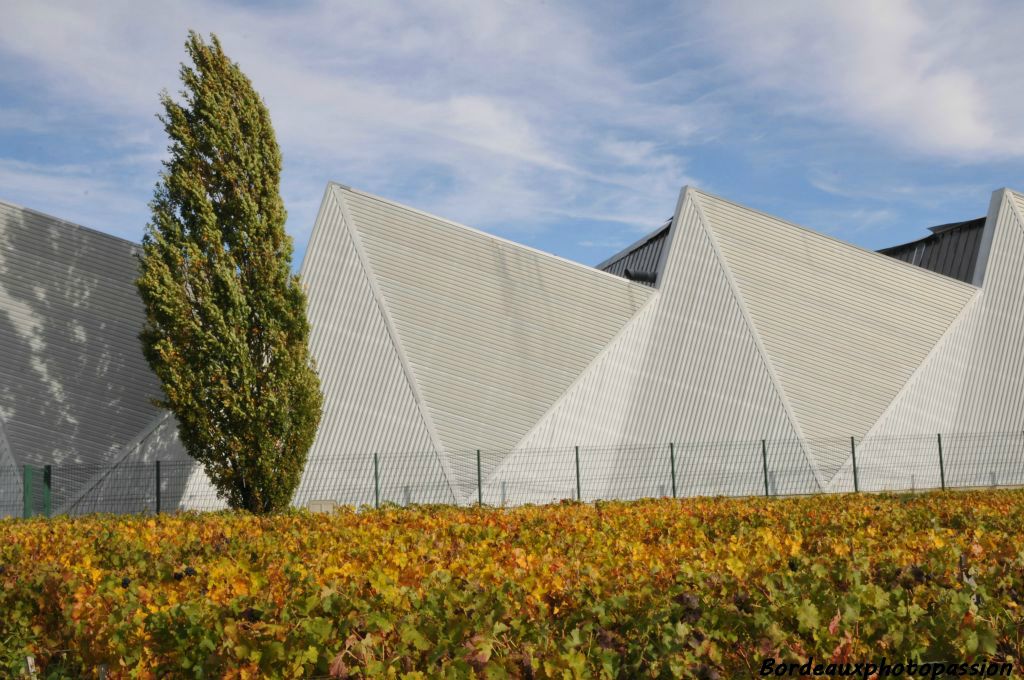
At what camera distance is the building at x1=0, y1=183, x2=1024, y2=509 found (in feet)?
61.2

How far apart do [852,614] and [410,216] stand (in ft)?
61.4

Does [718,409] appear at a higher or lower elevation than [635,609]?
higher

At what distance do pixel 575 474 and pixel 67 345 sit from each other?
11.3m

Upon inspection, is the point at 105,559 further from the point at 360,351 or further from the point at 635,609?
the point at 360,351

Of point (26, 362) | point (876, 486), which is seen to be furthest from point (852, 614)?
point (876, 486)

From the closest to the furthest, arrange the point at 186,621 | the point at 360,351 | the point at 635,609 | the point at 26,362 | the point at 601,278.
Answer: the point at 635,609
the point at 186,621
the point at 26,362
the point at 360,351
the point at 601,278

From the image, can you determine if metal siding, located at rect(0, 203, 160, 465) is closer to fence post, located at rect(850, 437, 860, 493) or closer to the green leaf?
fence post, located at rect(850, 437, 860, 493)

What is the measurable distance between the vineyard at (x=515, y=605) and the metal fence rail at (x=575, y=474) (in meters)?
11.0

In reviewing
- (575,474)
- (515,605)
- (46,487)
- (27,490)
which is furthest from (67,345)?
(515,605)

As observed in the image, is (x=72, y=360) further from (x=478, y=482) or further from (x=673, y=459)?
(x=673, y=459)

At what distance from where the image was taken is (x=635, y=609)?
13.1ft

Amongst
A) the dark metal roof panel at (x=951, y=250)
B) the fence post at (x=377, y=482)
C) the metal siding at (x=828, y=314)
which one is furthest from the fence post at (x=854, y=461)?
the fence post at (x=377, y=482)

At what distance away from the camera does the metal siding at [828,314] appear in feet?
78.5

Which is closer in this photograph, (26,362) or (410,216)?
(26,362)
